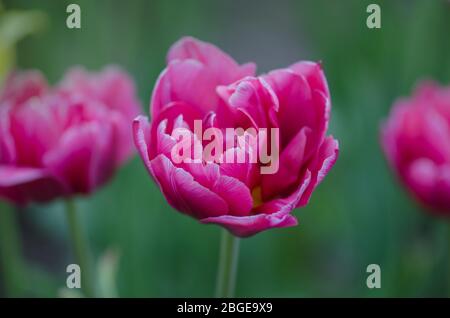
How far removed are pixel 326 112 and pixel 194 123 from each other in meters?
0.07

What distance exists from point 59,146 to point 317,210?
30cm

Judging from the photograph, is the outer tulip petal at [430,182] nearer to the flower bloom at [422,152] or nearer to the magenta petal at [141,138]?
the flower bloom at [422,152]

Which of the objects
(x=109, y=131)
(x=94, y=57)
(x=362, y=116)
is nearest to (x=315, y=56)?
(x=362, y=116)

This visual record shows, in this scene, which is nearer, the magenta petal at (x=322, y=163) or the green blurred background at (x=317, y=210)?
the magenta petal at (x=322, y=163)

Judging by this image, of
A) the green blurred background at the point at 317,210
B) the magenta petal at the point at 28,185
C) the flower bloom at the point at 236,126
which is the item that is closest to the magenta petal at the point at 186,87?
the flower bloom at the point at 236,126

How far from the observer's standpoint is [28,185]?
43 centimetres

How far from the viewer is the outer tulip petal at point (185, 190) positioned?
1.08 ft

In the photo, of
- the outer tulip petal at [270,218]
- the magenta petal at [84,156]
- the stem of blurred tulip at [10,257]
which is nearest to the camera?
the outer tulip petal at [270,218]

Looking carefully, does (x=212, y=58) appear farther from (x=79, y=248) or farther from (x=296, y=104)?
(x=79, y=248)

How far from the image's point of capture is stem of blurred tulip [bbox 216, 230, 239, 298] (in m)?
0.39

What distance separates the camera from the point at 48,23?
0.82 meters

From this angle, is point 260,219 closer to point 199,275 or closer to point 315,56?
point 199,275

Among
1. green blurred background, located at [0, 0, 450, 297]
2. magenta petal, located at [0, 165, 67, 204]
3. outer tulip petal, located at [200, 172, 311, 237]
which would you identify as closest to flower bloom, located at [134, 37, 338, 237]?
outer tulip petal, located at [200, 172, 311, 237]

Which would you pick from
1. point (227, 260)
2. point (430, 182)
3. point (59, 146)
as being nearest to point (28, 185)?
point (59, 146)
